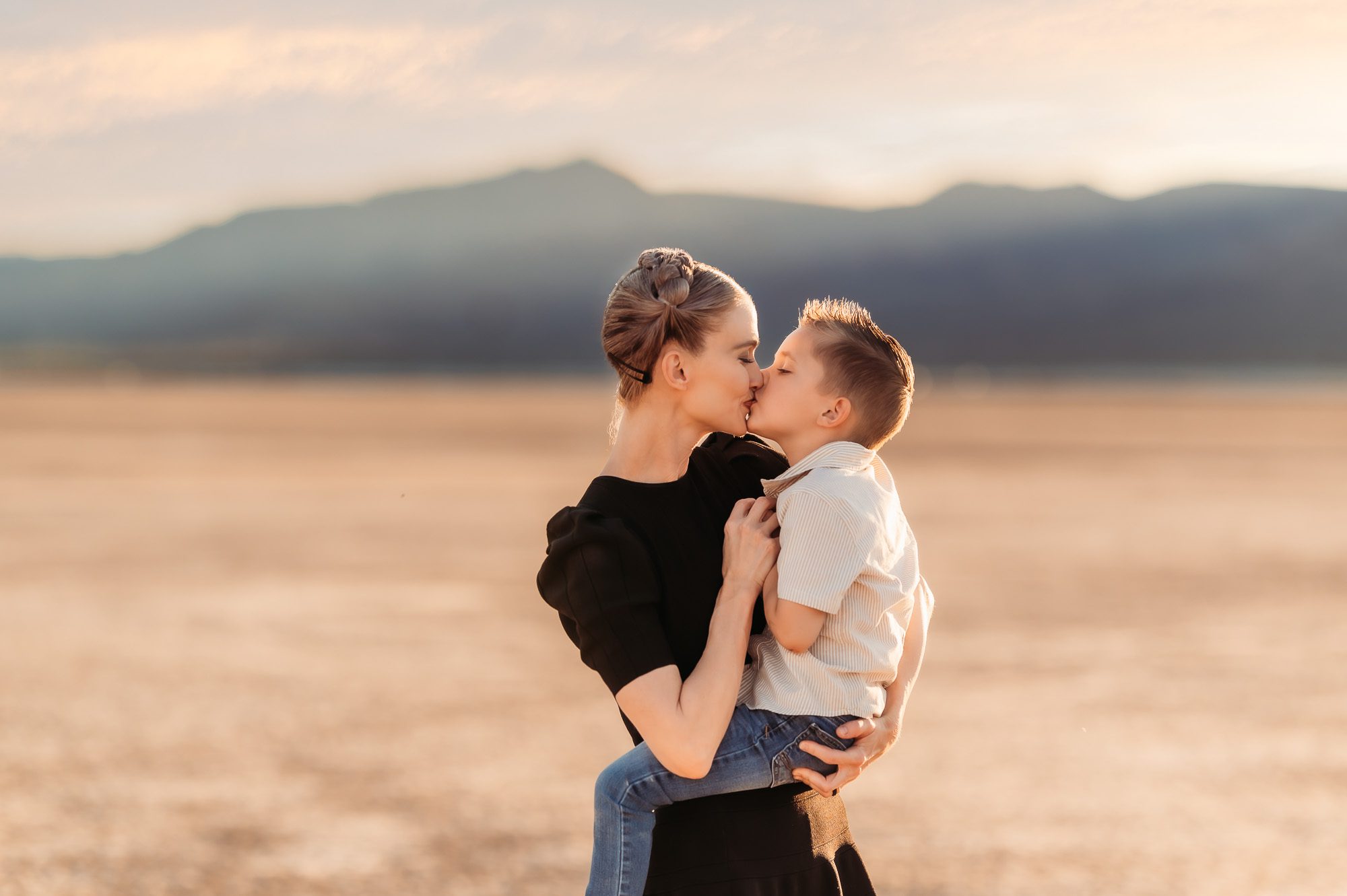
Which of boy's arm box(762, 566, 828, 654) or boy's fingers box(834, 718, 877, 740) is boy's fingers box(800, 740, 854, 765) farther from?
boy's arm box(762, 566, 828, 654)

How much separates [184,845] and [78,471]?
2091 cm

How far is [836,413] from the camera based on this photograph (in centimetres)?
277

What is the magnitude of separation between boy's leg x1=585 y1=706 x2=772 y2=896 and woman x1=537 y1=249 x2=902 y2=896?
39 millimetres

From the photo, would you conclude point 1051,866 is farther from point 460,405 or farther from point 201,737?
point 460,405

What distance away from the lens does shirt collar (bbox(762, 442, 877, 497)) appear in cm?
Answer: 267

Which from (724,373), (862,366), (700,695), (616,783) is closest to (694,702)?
(700,695)

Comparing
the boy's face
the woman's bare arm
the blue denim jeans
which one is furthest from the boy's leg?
the boy's face

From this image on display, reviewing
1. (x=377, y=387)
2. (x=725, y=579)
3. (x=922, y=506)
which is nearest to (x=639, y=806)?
(x=725, y=579)

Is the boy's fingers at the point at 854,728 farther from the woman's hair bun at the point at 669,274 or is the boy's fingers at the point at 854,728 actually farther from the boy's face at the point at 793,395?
the woman's hair bun at the point at 669,274

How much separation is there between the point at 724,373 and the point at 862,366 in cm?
27

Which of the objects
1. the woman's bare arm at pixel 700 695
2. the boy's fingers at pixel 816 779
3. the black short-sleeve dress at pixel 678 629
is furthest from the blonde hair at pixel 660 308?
the boy's fingers at pixel 816 779

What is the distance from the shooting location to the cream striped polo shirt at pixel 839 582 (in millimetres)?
2566

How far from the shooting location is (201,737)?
833cm

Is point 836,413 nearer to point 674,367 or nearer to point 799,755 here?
point 674,367
